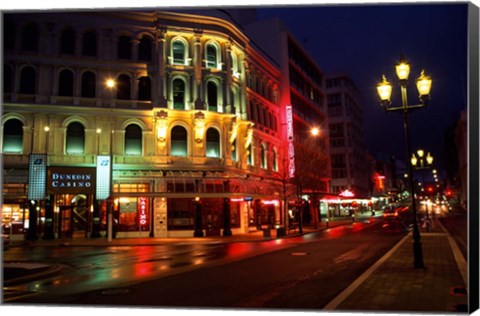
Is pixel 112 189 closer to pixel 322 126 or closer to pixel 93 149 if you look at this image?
pixel 93 149

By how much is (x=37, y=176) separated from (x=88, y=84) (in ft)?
25.5

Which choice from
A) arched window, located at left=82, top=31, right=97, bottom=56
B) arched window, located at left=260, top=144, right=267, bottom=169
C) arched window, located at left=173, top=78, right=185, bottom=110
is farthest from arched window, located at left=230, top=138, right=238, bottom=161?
arched window, located at left=82, top=31, right=97, bottom=56

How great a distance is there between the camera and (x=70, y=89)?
103 ft

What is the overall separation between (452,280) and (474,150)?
390cm

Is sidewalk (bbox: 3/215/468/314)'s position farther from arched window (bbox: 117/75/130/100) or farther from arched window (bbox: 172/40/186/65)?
arched window (bbox: 172/40/186/65)

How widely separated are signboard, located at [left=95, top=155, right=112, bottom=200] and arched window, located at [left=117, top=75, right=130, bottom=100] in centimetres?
528

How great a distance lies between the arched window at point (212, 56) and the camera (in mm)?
35031

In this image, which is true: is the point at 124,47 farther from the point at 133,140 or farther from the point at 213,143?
the point at 213,143

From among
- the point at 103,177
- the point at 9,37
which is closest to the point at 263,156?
the point at 103,177

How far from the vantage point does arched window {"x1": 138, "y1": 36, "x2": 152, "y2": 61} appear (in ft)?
110

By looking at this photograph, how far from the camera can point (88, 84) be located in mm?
31938

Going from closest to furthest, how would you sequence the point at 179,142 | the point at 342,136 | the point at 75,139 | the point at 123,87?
1. the point at 75,139
2. the point at 123,87
3. the point at 179,142
4. the point at 342,136

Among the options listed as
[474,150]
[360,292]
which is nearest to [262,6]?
[474,150]

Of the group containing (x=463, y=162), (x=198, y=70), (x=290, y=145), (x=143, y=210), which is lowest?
(x=143, y=210)
